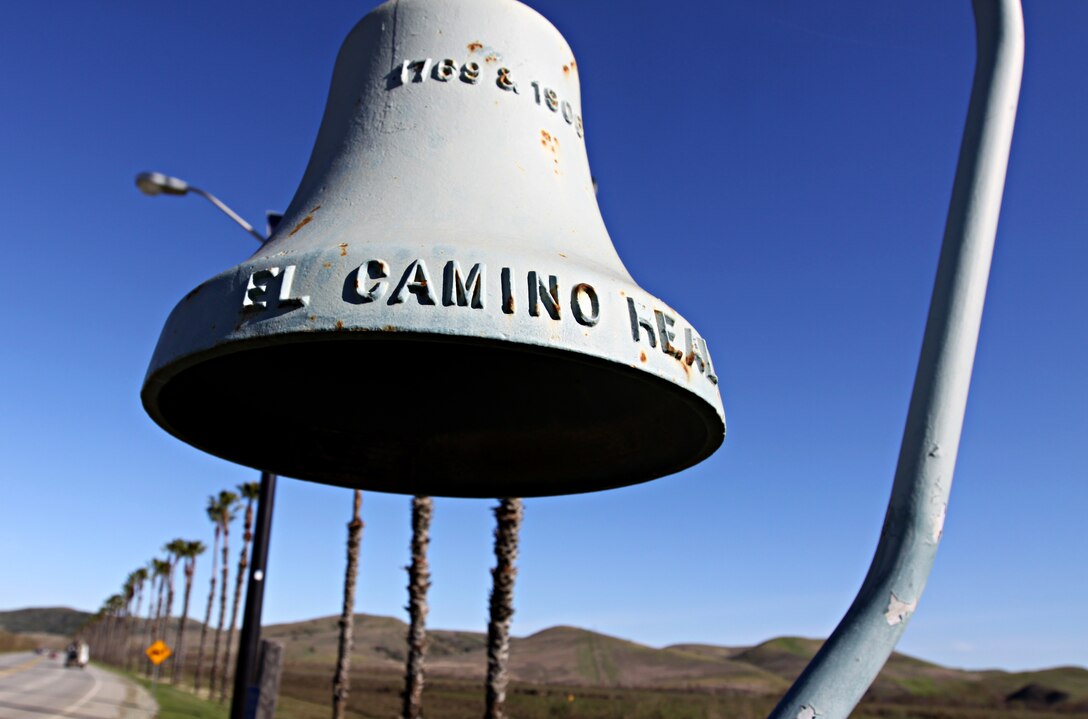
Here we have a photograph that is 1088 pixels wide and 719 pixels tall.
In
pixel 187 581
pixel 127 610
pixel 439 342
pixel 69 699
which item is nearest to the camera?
pixel 439 342

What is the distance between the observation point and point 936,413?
161 cm

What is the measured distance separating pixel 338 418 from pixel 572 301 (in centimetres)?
153

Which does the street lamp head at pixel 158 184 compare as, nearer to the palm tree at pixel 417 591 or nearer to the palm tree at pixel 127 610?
the palm tree at pixel 417 591

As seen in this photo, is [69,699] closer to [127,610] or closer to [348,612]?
[348,612]

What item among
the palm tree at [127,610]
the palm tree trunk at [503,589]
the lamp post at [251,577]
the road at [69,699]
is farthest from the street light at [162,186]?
the palm tree at [127,610]

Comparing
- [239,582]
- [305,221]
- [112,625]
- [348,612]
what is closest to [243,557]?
[239,582]

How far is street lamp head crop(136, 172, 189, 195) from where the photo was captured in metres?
10.7

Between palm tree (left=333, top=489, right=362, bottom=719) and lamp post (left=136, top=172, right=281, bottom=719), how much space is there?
12271mm

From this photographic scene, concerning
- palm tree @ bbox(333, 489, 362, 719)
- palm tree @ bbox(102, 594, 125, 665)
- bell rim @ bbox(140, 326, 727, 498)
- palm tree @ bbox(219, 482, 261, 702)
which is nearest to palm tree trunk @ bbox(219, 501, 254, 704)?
palm tree @ bbox(219, 482, 261, 702)

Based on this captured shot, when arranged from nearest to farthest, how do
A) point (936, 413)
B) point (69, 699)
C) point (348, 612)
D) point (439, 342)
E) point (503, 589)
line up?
1. point (936, 413)
2. point (439, 342)
3. point (503, 589)
4. point (348, 612)
5. point (69, 699)

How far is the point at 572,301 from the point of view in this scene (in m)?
1.60

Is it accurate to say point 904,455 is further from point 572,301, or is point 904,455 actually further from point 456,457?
point 456,457

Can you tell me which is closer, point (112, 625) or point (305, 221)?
point (305, 221)

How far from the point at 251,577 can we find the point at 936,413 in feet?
30.1
